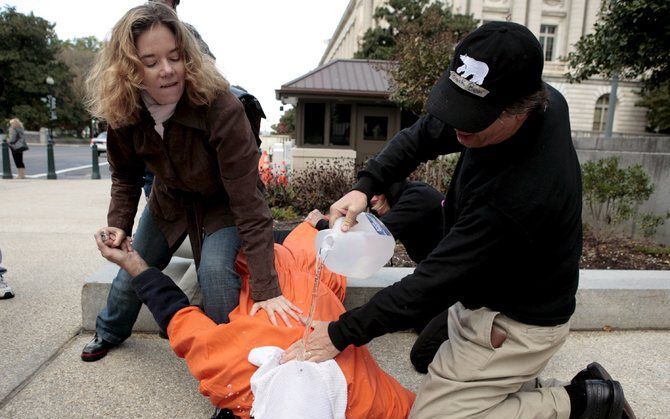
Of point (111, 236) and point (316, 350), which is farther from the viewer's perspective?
point (111, 236)

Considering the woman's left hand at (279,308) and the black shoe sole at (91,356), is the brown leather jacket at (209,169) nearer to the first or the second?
the woman's left hand at (279,308)

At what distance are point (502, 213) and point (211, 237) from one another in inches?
53.3

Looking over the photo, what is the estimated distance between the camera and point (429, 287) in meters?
1.58

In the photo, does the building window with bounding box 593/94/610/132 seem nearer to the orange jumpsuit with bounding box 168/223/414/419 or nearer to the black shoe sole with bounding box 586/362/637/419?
the black shoe sole with bounding box 586/362/637/419

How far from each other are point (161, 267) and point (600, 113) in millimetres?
46610

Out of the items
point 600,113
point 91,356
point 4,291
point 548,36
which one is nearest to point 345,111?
point 4,291

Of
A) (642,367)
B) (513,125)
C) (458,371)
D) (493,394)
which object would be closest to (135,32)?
(513,125)

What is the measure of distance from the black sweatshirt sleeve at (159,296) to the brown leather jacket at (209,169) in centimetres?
31

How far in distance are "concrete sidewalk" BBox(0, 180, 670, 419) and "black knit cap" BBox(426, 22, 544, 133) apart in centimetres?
156

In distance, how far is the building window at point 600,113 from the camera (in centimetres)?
4090

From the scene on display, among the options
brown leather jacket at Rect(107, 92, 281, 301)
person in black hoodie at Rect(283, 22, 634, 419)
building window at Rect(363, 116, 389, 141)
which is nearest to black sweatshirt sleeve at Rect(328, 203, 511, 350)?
person in black hoodie at Rect(283, 22, 634, 419)

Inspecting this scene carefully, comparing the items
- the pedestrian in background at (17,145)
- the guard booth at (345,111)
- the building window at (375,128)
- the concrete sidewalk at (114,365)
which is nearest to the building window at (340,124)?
the guard booth at (345,111)

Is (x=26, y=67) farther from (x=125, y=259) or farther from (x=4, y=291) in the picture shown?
(x=125, y=259)

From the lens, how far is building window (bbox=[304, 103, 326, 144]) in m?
13.5
